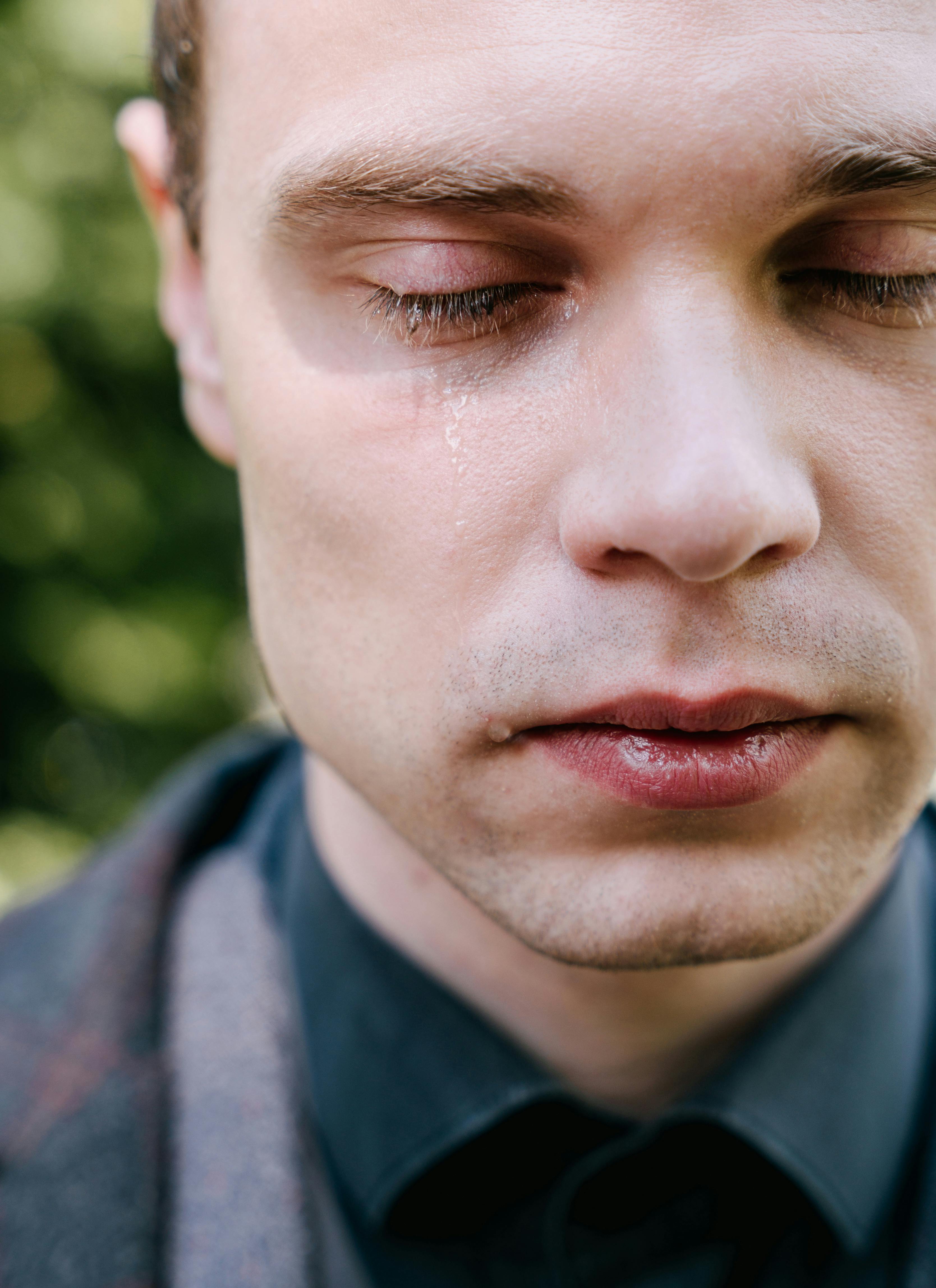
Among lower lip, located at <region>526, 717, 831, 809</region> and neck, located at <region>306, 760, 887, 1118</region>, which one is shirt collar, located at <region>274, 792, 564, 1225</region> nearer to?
neck, located at <region>306, 760, 887, 1118</region>

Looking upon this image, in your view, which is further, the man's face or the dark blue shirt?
the dark blue shirt

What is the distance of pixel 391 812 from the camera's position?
1.54 metres

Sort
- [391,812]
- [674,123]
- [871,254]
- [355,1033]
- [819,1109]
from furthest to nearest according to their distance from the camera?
[355,1033] → [819,1109] → [391,812] → [871,254] → [674,123]

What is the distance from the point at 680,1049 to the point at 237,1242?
0.73 meters

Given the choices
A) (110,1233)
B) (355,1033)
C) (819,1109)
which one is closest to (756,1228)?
(819,1109)

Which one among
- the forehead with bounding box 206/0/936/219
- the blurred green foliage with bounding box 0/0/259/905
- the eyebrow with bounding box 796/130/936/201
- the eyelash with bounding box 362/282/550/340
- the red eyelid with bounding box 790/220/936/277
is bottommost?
the blurred green foliage with bounding box 0/0/259/905

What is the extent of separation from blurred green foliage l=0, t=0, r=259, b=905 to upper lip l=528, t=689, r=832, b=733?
329 cm

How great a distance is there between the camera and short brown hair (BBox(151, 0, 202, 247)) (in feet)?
5.72

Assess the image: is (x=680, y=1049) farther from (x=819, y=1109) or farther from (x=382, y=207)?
(x=382, y=207)

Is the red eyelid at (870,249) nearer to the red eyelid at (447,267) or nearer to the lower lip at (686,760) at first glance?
the red eyelid at (447,267)

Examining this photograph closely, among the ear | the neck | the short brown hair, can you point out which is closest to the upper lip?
the neck

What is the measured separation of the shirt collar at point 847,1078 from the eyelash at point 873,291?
98cm

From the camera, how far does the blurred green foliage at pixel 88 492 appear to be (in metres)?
3.83

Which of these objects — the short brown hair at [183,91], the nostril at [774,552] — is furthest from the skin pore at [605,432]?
the short brown hair at [183,91]
